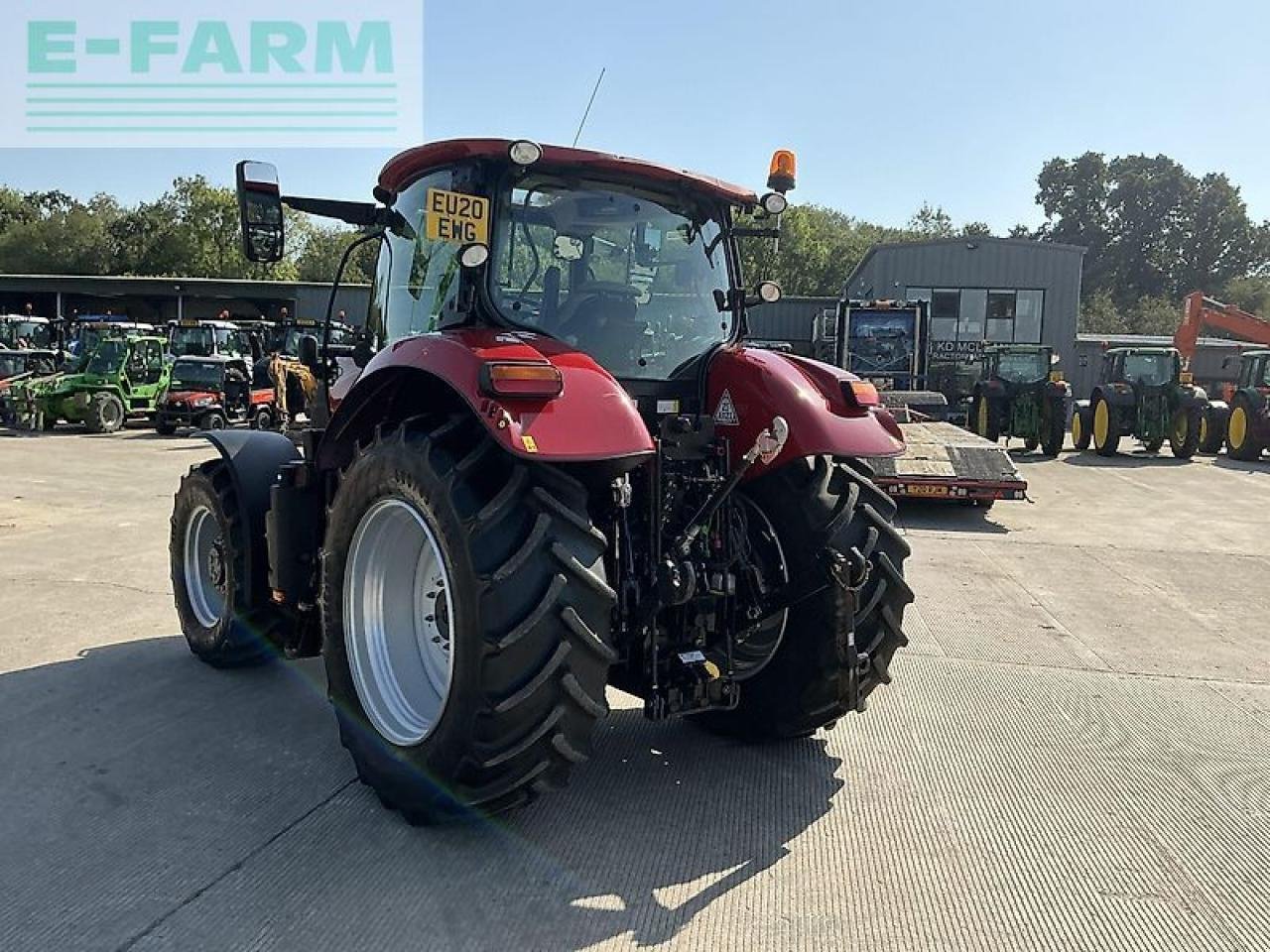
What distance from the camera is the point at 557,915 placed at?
266cm

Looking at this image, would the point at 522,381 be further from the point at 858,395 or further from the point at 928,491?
the point at 928,491

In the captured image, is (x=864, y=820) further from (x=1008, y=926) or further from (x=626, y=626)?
(x=626, y=626)

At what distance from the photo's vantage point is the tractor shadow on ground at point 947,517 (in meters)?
9.48

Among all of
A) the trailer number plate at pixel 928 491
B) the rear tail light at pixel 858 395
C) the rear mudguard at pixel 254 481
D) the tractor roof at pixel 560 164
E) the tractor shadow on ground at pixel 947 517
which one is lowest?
the tractor shadow on ground at pixel 947 517

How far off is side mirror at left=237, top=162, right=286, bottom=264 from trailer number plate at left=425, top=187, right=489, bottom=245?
0.97 metres

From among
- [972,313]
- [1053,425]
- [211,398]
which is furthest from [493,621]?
[972,313]

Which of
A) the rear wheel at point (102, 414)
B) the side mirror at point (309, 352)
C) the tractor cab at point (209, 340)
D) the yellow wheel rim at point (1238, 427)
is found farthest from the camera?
the tractor cab at point (209, 340)

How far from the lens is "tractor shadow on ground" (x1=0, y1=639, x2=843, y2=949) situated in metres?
2.63

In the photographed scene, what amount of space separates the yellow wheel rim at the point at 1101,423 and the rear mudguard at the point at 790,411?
15490 millimetres

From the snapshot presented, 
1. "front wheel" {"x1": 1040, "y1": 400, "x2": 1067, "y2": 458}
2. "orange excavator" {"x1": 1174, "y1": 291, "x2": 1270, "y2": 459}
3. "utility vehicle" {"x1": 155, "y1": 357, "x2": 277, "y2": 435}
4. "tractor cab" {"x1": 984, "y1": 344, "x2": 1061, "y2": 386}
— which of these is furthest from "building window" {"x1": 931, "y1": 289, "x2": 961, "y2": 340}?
"utility vehicle" {"x1": 155, "y1": 357, "x2": 277, "y2": 435}

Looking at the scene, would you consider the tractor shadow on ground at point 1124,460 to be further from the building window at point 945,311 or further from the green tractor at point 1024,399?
the building window at point 945,311

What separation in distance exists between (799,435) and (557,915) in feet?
5.74

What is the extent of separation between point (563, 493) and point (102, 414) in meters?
17.4

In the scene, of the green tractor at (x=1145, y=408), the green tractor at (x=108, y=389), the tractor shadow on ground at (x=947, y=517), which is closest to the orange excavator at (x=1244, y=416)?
the green tractor at (x=1145, y=408)
